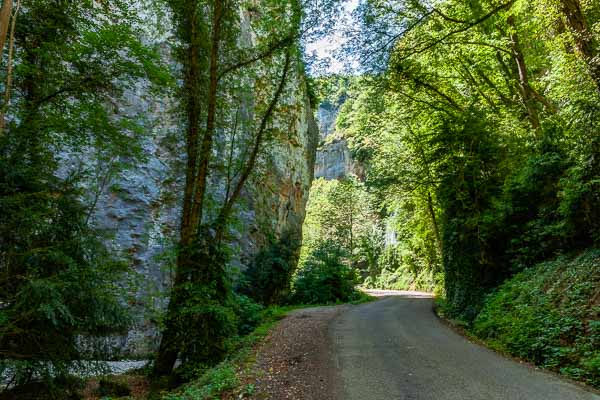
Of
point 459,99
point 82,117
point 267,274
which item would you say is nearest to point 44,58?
point 82,117

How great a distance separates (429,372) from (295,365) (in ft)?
7.64

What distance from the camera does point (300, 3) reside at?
10297 mm

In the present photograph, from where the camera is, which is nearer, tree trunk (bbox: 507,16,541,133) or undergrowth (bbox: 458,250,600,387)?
undergrowth (bbox: 458,250,600,387)

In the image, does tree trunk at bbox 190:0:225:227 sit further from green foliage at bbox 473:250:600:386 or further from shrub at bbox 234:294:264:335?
green foliage at bbox 473:250:600:386

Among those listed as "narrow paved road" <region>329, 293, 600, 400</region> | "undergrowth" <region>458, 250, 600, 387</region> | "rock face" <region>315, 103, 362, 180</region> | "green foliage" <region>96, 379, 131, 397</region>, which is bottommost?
"green foliage" <region>96, 379, 131, 397</region>

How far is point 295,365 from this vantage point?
677 centimetres

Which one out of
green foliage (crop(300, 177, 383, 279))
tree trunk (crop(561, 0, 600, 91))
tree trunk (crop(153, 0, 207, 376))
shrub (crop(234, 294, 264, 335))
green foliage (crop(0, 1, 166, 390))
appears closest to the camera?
green foliage (crop(0, 1, 166, 390))

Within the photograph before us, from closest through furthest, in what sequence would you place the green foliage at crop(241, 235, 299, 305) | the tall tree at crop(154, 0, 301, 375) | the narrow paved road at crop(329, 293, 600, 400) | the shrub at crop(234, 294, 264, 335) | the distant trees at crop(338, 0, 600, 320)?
1. the narrow paved road at crop(329, 293, 600, 400)
2. the tall tree at crop(154, 0, 301, 375)
3. the distant trees at crop(338, 0, 600, 320)
4. the shrub at crop(234, 294, 264, 335)
5. the green foliage at crop(241, 235, 299, 305)

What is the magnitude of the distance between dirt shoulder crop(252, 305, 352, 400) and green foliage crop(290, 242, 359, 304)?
8654 mm

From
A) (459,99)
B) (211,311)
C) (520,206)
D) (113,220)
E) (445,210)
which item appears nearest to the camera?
(211,311)

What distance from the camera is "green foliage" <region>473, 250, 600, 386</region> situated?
19.8 ft

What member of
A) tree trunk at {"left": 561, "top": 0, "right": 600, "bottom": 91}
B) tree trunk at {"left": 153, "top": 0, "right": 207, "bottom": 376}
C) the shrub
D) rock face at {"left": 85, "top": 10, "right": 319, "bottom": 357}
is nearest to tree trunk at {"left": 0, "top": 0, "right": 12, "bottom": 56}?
tree trunk at {"left": 153, "top": 0, "right": 207, "bottom": 376}

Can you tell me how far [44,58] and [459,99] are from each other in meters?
15.5

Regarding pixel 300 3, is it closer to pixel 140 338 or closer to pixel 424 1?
pixel 424 1
